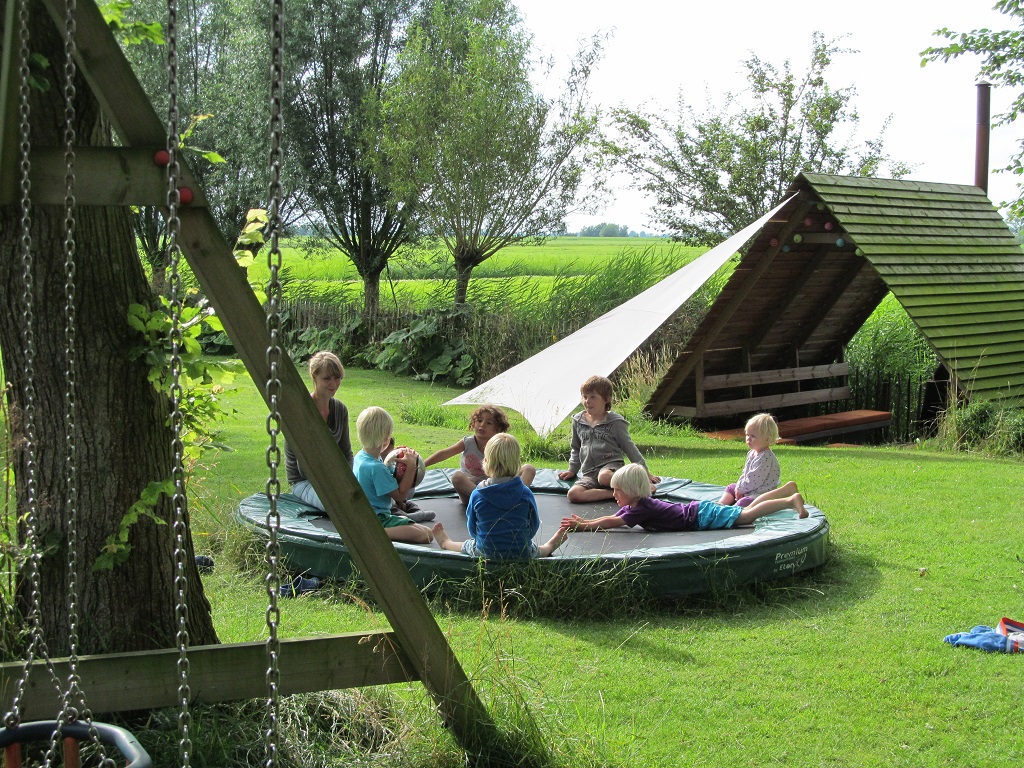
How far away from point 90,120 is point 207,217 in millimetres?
853

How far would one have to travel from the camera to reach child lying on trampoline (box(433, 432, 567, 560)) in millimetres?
4832

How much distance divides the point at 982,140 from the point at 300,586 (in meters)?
13.0

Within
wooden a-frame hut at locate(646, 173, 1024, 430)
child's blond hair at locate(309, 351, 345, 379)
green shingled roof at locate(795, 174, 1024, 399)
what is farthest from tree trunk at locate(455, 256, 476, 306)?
child's blond hair at locate(309, 351, 345, 379)

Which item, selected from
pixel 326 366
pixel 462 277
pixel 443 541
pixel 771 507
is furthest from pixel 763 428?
pixel 462 277

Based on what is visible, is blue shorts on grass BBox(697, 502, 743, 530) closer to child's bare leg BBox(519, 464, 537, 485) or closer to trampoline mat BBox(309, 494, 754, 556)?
trampoline mat BBox(309, 494, 754, 556)

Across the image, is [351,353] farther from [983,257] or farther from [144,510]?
[144,510]

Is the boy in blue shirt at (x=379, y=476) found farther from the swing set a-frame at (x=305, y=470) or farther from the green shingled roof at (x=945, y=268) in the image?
the green shingled roof at (x=945, y=268)

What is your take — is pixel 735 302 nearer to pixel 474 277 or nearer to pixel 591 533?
pixel 591 533

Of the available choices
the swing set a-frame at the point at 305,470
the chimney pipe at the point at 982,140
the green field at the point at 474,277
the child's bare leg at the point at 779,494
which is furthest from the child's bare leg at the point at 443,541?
the chimney pipe at the point at 982,140

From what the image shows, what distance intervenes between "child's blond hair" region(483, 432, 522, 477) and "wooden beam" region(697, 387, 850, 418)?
20.4 ft

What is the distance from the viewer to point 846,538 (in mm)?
6133

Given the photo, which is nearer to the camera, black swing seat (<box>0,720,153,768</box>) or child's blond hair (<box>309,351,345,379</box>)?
black swing seat (<box>0,720,153,768</box>)

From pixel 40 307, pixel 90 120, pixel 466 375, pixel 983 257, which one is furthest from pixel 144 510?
pixel 466 375

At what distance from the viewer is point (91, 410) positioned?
3.17 metres
